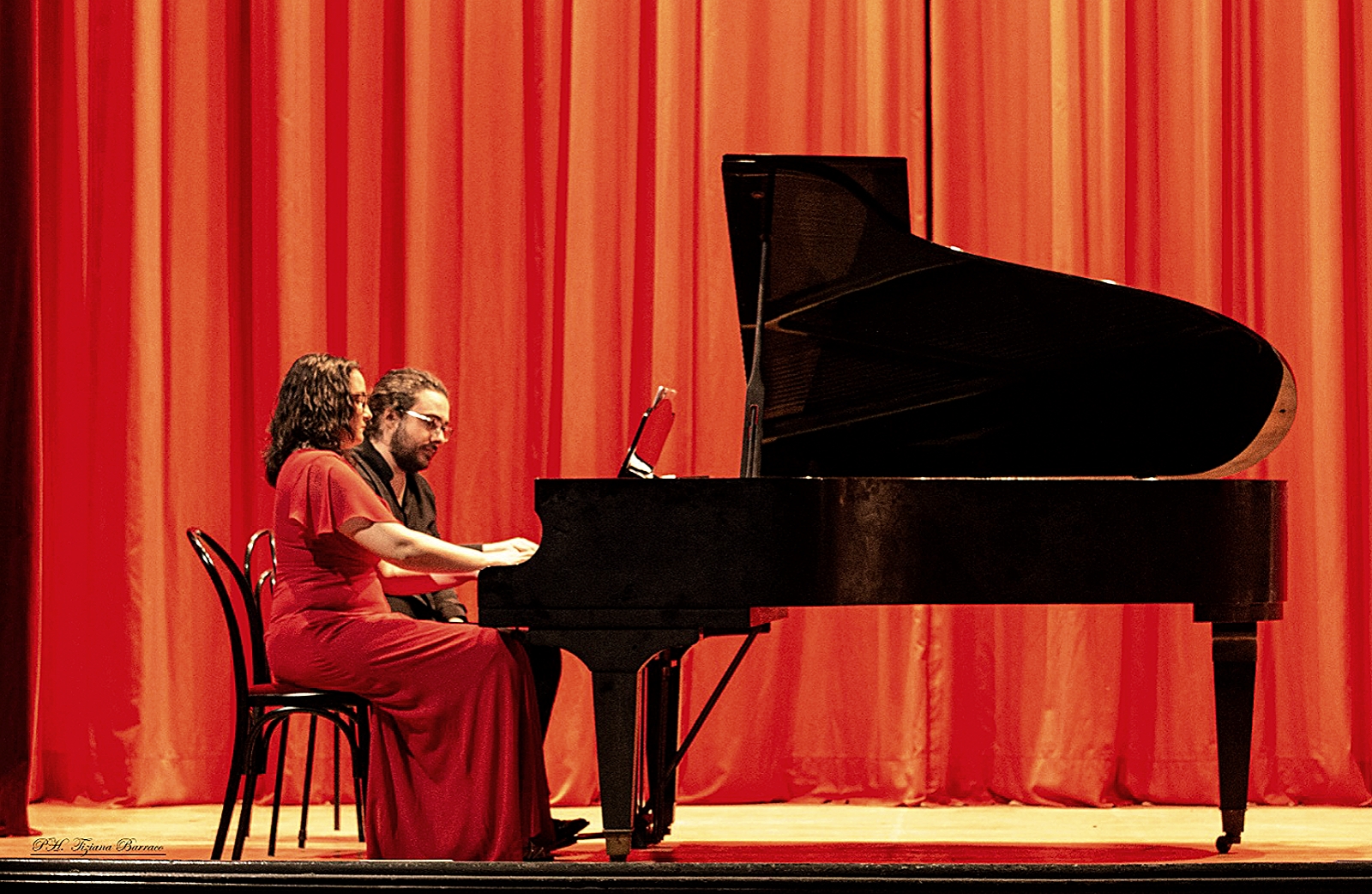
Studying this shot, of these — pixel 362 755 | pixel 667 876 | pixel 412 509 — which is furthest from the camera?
pixel 412 509

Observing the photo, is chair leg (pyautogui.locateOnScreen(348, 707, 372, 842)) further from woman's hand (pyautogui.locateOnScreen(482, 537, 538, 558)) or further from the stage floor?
woman's hand (pyautogui.locateOnScreen(482, 537, 538, 558))

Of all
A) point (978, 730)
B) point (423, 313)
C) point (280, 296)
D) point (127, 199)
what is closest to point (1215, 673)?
point (978, 730)

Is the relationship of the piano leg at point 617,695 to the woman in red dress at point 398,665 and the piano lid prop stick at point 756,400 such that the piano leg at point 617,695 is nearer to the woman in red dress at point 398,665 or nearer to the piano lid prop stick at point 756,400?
the woman in red dress at point 398,665

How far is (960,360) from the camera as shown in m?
3.17

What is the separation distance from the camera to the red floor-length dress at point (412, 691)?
2986 mm

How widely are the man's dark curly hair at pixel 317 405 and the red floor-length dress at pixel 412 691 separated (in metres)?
0.05

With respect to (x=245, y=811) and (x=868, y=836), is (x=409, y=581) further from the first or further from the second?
(x=868, y=836)

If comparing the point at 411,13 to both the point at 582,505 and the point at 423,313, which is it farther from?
the point at 582,505

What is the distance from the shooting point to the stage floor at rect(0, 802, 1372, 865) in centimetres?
337

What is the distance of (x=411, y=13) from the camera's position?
452 centimetres

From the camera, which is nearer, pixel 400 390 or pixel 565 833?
pixel 565 833

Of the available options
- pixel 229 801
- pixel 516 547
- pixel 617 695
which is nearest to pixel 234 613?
pixel 229 801

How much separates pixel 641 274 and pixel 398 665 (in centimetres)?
180

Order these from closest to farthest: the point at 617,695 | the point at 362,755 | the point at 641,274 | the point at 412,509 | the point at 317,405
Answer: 1. the point at 617,695
2. the point at 317,405
3. the point at 362,755
4. the point at 412,509
5. the point at 641,274
